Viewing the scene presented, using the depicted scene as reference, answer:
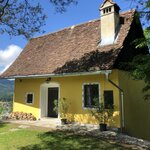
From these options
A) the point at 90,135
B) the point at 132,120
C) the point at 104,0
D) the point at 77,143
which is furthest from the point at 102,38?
the point at 77,143

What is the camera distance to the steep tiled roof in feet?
47.1

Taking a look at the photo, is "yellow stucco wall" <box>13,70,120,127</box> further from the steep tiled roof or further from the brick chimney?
the brick chimney

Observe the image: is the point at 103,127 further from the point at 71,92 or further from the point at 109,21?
the point at 109,21

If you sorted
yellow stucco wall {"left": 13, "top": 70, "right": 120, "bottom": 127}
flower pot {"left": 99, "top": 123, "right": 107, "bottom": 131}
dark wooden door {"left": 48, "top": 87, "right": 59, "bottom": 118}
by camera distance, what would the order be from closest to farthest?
flower pot {"left": 99, "top": 123, "right": 107, "bottom": 131} < yellow stucco wall {"left": 13, "top": 70, "right": 120, "bottom": 127} < dark wooden door {"left": 48, "top": 87, "right": 59, "bottom": 118}

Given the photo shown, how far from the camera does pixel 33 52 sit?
20.4m

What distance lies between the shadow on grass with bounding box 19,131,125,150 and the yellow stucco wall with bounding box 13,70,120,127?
3.11 m

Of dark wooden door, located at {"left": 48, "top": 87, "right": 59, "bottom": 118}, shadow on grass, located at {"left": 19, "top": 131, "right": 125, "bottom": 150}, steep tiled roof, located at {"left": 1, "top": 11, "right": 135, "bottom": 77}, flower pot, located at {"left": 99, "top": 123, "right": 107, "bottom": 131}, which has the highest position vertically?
steep tiled roof, located at {"left": 1, "top": 11, "right": 135, "bottom": 77}

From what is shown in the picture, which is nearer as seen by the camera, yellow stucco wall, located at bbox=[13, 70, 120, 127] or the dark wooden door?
yellow stucco wall, located at bbox=[13, 70, 120, 127]

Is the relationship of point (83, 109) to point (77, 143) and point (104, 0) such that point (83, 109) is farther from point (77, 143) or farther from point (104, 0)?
point (104, 0)

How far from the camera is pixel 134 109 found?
14953 millimetres

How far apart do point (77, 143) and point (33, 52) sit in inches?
463

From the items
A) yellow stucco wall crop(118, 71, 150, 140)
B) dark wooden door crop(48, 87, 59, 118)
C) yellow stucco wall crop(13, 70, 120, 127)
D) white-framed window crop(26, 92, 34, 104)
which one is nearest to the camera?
yellow stucco wall crop(13, 70, 120, 127)

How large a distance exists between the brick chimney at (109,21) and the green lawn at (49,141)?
6.56m

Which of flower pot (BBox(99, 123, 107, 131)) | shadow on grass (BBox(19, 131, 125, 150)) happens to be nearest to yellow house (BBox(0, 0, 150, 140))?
flower pot (BBox(99, 123, 107, 131))
